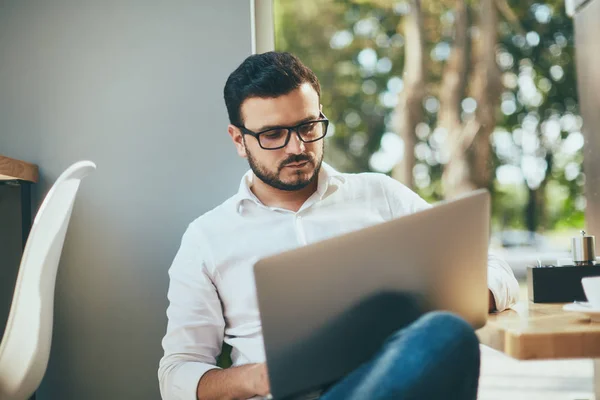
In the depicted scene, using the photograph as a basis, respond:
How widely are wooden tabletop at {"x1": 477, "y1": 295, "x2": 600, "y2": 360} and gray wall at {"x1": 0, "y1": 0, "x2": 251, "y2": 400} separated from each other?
3.25 feet

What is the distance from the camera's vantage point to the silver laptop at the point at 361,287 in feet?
2.57

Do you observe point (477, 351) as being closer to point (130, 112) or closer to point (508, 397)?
point (130, 112)

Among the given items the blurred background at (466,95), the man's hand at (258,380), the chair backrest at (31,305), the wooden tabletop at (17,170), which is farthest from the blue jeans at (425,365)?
the blurred background at (466,95)

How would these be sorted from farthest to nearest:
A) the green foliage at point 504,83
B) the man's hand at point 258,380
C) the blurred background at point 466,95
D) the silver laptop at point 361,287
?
the green foliage at point 504,83
the blurred background at point 466,95
the man's hand at point 258,380
the silver laptop at point 361,287

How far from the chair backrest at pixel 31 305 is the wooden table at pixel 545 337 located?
0.81 meters

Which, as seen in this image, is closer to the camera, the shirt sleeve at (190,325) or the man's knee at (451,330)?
the man's knee at (451,330)

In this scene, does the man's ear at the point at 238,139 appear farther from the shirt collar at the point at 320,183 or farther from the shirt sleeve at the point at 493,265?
the shirt sleeve at the point at 493,265

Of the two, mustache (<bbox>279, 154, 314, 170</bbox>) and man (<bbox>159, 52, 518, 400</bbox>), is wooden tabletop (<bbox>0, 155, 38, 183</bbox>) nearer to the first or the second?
man (<bbox>159, 52, 518, 400</bbox>)

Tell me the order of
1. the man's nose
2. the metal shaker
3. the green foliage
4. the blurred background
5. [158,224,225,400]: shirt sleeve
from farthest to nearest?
1. the green foliage
2. the blurred background
3. the man's nose
4. [158,224,225,400]: shirt sleeve
5. the metal shaker

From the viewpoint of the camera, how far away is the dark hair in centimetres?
147

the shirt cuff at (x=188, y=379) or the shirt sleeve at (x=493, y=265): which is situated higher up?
the shirt sleeve at (x=493, y=265)

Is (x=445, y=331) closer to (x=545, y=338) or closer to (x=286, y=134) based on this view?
(x=545, y=338)

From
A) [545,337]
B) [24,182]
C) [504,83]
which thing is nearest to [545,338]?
[545,337]

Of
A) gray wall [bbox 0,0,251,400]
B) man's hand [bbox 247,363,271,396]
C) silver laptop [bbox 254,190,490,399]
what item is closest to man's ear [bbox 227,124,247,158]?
gray wall [bbox 0,0,251,400]
